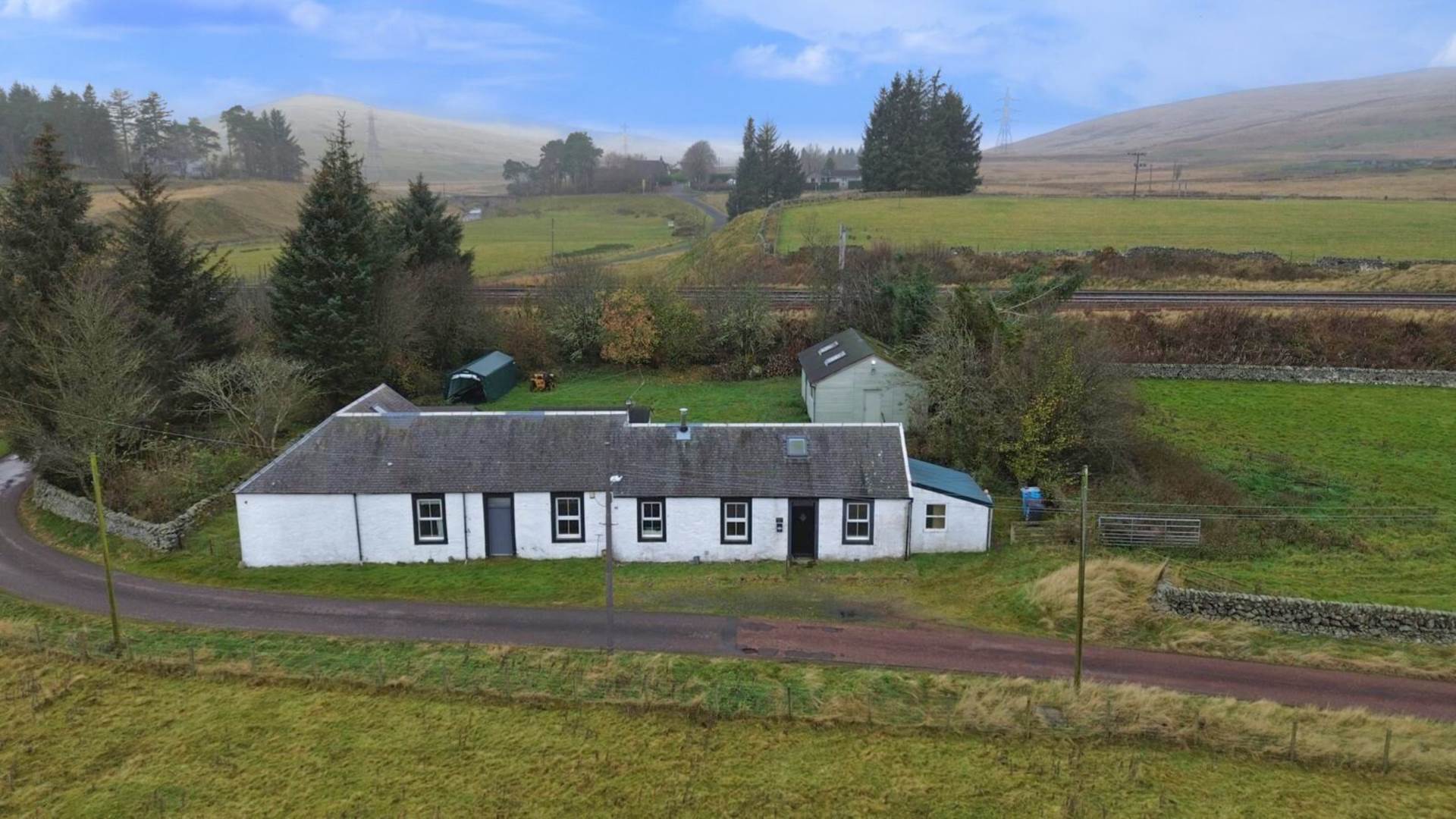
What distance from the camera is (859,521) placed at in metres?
28.0

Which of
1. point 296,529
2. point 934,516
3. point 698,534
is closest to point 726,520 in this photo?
point 698,534

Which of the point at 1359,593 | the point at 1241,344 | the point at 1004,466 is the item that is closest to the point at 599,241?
the point at 1241,344

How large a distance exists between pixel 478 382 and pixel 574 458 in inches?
754

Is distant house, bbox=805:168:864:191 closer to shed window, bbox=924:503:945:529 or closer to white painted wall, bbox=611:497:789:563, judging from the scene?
shed window, bbox=924:503:945:529

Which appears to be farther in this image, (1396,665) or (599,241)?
(599,241)

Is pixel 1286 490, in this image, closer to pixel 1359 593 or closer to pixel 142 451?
pixel 1359 593

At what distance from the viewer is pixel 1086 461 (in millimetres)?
32688

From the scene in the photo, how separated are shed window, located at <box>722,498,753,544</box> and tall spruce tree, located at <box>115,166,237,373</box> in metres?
26.0

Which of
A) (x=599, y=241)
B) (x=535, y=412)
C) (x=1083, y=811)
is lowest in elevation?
(x=1083, y=811)

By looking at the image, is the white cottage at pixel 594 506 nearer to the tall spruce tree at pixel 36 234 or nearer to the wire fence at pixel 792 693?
the wire fence at pixel 792 693

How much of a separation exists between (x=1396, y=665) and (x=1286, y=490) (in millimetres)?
11749

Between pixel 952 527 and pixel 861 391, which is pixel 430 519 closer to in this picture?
pixel 952 527

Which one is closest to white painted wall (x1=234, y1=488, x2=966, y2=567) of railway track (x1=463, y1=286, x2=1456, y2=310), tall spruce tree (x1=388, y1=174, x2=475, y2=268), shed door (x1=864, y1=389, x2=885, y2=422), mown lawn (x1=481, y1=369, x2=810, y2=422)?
shed door (x1=864, y1=389, x2=885, y2=422)

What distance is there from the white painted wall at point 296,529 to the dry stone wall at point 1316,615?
24562 millimetres
